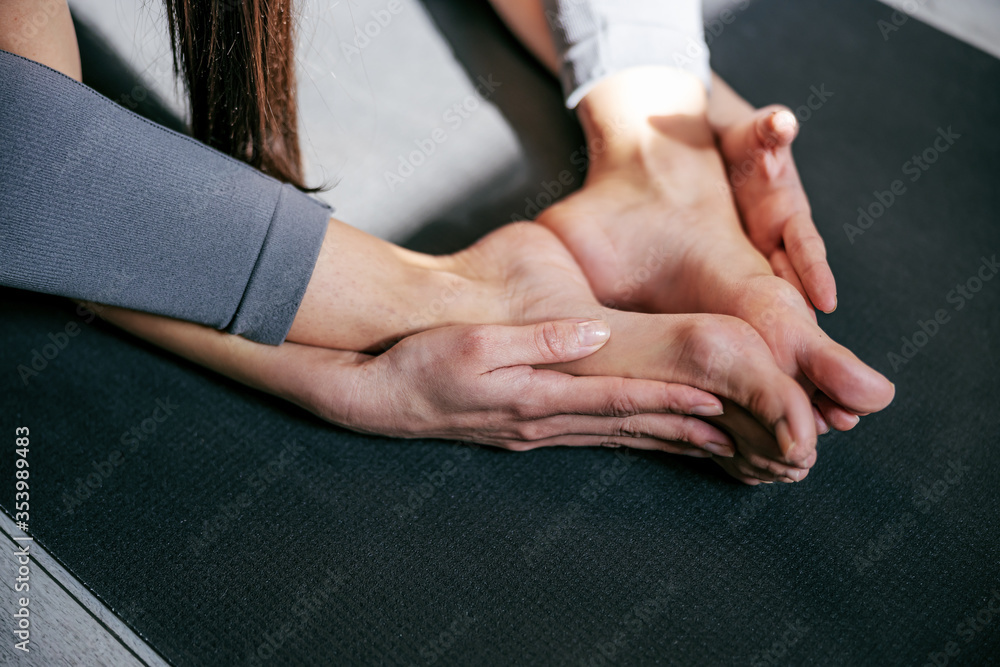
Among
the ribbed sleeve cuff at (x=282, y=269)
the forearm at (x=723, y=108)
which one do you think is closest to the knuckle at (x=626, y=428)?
the ribbed sleeve cuff at (x=282, y=269)

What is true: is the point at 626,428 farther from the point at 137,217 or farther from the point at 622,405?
the point at 137,217

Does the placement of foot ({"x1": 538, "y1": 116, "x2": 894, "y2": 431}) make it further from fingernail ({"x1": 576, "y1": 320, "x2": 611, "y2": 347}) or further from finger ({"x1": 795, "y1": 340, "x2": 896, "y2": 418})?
fingernail ({"x1": 576, "y1": 320, "x2": 611, "y2": 347})

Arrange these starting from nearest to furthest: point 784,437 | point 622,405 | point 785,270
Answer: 1. point 784,437
2. point 622,405
3. point 785,270

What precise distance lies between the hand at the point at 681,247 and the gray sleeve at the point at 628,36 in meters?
0.03

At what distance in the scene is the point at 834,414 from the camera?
2.09ft

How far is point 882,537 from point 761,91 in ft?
2.65

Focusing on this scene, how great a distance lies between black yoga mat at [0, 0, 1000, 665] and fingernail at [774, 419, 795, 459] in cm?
19

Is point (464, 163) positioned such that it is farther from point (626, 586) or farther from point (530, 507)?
point (626, 586)

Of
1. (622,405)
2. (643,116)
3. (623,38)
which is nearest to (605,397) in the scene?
(622,405)

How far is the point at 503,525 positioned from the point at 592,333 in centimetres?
24

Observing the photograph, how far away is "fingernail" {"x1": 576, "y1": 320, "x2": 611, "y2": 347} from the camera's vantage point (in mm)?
678

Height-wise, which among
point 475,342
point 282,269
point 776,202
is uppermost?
point 282,269

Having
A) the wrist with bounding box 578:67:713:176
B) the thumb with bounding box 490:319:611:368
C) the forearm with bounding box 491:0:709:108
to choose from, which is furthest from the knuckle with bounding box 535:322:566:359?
the forearm with bounding box 491:0:709:108

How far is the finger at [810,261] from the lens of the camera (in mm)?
722
